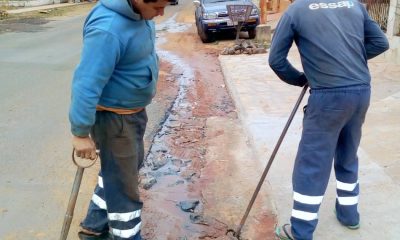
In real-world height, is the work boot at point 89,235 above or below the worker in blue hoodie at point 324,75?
below

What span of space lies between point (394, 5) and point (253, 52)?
12.7 ft

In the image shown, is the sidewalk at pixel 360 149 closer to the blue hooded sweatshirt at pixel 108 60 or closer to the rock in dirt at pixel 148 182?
the rock in dirt at pixel 148 182

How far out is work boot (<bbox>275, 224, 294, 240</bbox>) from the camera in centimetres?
335

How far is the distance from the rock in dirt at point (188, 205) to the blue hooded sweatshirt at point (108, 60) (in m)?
1.68

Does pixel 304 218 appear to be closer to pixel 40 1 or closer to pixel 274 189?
pixel 274 189

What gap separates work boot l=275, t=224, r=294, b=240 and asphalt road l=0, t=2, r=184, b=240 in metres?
1.58

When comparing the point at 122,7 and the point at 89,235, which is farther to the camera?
the point at 89,235

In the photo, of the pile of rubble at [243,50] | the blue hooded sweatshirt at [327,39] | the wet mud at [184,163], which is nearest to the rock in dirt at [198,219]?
the wet mud at [184,163]

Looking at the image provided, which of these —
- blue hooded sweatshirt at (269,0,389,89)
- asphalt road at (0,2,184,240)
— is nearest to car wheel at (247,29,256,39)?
asphalt road at (0,2,184,240)

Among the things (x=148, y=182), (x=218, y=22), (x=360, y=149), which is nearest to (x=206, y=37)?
(x=218, y=22)

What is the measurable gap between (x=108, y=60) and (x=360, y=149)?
346cm

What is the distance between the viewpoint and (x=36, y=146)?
5457mm

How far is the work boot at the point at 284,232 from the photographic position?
11.0ft

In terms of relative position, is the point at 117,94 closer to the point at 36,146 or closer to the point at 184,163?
the point at 184,163
